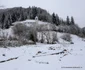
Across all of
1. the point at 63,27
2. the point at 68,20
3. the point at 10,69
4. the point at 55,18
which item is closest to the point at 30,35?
the point at 10,69

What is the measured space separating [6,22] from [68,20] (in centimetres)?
3541

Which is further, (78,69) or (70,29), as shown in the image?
(70,29)

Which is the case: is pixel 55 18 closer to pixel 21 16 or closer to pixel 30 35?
pixel 21 16

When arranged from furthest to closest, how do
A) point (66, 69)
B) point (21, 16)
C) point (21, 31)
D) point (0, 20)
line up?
point (21, 16) < point (0, 20) < point (21, 31) < point (66, 69)

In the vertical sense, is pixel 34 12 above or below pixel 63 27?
above

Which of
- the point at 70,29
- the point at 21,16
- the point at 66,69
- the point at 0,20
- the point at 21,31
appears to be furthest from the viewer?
the point at 21,16

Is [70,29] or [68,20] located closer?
[70,29]

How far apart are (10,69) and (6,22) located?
69028mm

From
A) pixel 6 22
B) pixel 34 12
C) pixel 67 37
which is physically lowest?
pixel 67 37

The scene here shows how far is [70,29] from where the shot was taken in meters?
72.4

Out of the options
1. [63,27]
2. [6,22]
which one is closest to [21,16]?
[6,22]

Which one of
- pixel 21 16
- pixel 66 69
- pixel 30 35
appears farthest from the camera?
pixel 21 16

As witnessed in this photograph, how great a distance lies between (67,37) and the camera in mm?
53406

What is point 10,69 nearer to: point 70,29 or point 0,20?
point 70,29
